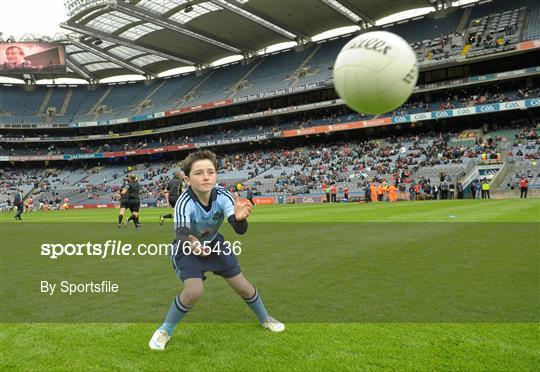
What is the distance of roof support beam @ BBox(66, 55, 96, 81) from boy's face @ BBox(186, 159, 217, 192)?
221ft

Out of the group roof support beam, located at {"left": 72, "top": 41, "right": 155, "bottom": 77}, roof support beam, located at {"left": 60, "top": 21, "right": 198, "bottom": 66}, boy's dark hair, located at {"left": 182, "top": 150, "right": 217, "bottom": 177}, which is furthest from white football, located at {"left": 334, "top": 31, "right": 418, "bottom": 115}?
roof support beam, located at {"left": 72, "top": 41, "right": 155, "bottom": 77}

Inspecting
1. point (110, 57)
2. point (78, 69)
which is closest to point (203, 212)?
point (110, 57)

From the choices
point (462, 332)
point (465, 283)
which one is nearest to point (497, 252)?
point (465, 283)

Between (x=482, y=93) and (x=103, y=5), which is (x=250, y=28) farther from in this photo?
(x=482, y=93)

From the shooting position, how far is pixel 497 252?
330 inches

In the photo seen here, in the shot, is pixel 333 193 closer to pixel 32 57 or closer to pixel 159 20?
pixel 159 20

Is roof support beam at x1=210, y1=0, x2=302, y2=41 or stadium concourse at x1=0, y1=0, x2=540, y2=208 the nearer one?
stadium concourse at x1=0, y1=0, x2=540, y2=208

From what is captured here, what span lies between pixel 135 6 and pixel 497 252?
1720 inches

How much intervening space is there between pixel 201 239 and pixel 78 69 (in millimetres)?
70994

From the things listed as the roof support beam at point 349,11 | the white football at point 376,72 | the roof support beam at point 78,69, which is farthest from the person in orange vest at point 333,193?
the roof support beam at point 78,69

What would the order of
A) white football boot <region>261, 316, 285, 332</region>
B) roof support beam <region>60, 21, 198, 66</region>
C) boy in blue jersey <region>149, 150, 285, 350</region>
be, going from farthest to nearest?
roof support beam <region>60, 21, 198, 66</region> < white football boot <region>261, 316, 285, 332</region> < boy in blue jersey <region>149, 150, 285, 350</region>

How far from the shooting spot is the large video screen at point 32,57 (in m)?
56.0

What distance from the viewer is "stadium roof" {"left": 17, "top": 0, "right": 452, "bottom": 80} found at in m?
44.9

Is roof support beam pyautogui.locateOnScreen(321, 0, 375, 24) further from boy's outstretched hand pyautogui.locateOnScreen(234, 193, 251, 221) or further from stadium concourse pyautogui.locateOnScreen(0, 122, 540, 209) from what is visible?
boy's outstretched hand pyautogui.locateOnScreen(234, 193, 251, 221)
